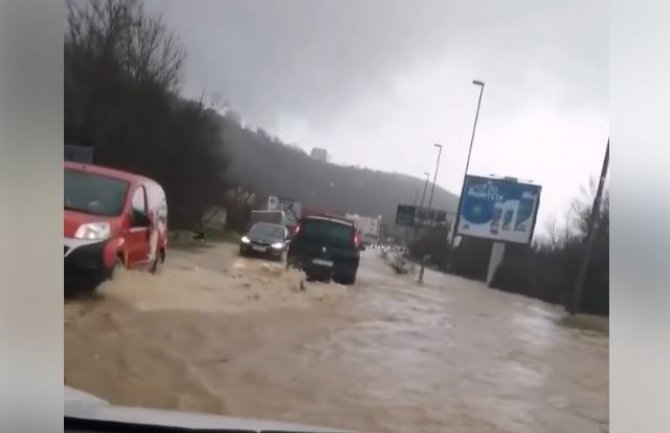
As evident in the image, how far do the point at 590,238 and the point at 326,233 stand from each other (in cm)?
53

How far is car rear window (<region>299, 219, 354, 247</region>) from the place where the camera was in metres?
1.76

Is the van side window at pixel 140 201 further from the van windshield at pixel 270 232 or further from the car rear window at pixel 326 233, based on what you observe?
the car rear window at pixel 326 233

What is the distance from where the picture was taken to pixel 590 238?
68.0 inches

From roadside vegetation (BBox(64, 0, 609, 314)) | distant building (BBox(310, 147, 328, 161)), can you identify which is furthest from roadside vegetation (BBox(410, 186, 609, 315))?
distant building (BBox(310, 147, 328, 161))

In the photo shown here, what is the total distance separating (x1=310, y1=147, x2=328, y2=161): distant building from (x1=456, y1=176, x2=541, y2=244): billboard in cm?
29

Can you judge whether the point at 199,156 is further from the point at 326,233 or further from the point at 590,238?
the point at 590,238

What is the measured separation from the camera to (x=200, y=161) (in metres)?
1.77

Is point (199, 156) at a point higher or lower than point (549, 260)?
higher

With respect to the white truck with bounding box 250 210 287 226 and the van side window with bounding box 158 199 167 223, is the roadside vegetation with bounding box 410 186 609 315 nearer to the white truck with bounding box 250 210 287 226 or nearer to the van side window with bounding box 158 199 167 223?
the white truck with bounding box 250 210 287 226

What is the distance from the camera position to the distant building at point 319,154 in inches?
68.2

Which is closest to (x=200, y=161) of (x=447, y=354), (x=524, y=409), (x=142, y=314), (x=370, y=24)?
(x=142, y=314)

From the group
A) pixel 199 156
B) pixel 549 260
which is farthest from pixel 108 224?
pixel 549 260

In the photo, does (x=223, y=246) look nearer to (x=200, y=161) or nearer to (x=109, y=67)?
(x=200, y=161)

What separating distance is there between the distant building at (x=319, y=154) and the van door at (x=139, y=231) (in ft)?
1.16
